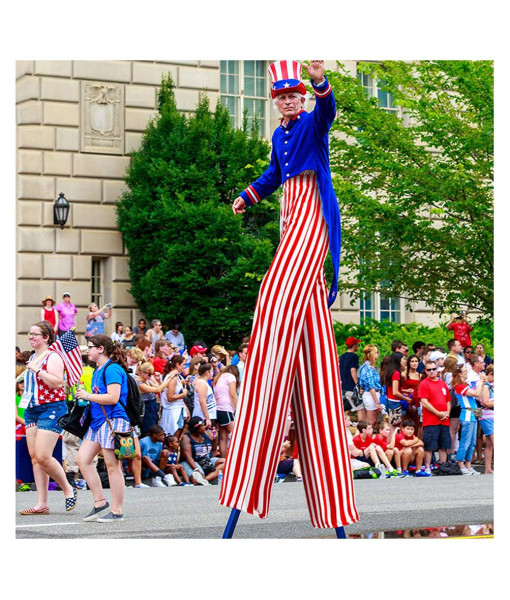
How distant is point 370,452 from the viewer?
1770 centimetres

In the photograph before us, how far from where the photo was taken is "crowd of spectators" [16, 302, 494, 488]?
1600 centimetres

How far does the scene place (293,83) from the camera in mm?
7312

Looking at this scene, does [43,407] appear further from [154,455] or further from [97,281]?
[97,281]

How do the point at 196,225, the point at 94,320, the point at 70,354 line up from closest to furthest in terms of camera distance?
the point at 70,354
the point at 94,320
the point at 196,225

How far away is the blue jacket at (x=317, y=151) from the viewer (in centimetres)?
717

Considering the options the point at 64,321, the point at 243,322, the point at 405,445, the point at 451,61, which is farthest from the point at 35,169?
the point at 405,445

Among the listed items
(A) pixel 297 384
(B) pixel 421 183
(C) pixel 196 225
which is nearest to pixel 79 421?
(A) pixel 297 384

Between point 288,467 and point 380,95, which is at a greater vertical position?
point 380,95

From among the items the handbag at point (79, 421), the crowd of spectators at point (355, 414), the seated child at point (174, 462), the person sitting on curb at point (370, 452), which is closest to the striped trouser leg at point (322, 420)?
the handbag at point (79, 421)

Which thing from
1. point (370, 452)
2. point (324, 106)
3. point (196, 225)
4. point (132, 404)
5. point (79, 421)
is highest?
point (196, 225)

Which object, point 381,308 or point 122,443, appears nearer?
point 122,443

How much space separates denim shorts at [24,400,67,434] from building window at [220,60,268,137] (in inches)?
672

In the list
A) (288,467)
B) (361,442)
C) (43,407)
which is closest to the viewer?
(43,407)

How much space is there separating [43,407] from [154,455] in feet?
14.6
